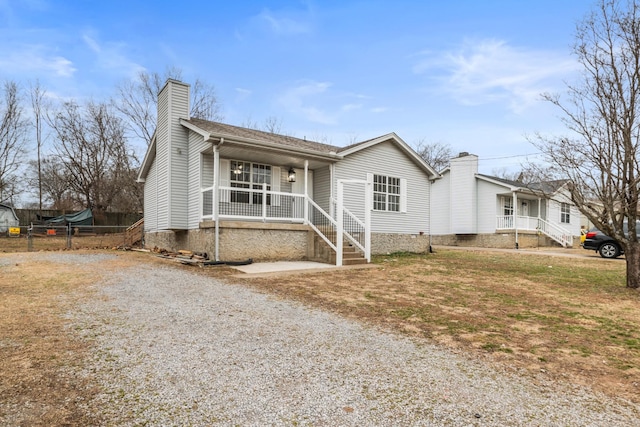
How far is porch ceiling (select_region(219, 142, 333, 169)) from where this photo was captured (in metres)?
11.1

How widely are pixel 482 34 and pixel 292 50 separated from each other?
8.77 meters

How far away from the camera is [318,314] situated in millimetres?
5570

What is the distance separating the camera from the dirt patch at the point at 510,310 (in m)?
3.87

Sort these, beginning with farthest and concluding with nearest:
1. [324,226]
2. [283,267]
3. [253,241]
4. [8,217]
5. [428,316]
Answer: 1. [8,217]
2. [324,226]
3. [253,241]
4. [283,267]
5. [428,316]

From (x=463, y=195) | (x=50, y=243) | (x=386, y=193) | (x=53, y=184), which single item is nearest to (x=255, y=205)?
(x=386, y=193)

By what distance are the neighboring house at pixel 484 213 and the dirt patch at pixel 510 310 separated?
1089 centimetres

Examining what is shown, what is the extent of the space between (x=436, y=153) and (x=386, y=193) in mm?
29325

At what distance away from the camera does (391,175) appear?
15.1m

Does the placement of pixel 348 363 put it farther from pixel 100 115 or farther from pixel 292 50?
pixel 100 115

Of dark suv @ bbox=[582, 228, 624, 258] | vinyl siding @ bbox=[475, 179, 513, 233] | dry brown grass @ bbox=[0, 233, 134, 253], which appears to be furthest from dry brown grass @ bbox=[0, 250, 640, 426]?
vinyl siding @ bbox=[475, 179, 513, 233]

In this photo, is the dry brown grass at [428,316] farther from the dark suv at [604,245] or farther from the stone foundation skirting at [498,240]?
the stone foundation skirting at [498,240]

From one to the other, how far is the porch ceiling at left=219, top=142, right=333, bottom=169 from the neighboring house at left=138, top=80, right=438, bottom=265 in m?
0.03

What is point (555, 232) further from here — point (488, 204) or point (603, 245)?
point (603, 245)

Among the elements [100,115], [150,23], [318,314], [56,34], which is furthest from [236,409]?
[100,115]
